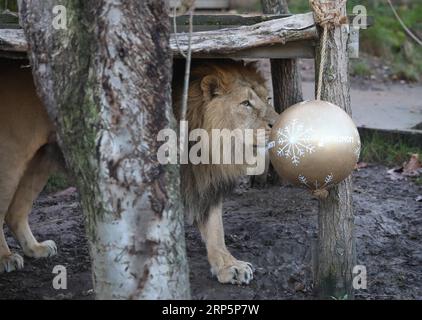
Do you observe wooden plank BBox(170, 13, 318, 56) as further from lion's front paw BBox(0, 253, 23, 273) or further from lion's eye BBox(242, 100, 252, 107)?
lion's front paw BBox(0, 253, 23, 273)

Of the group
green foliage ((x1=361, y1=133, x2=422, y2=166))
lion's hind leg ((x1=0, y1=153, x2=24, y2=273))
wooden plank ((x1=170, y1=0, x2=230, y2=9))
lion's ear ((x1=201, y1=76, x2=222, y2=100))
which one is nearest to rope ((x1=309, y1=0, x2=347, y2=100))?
lion's ear ((x1=201, y1=76, x2=222, y2=100))

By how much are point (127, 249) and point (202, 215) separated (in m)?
1.61

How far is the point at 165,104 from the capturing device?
10.4 feet

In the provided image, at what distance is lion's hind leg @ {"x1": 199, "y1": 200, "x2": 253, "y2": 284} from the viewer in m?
4.39

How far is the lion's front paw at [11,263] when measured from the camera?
4.82 meters

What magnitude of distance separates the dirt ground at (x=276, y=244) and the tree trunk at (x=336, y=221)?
209mm

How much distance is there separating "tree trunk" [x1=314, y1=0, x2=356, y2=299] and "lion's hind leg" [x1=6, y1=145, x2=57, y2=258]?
1.88 meters

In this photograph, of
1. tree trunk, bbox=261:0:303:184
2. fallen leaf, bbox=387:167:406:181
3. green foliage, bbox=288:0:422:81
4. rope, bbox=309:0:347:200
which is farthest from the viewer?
A: green foliage, bbox=288:0:422:81

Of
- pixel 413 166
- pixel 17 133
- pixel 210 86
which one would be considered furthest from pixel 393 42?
pixel 17 133

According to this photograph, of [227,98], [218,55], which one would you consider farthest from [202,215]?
[218,55]

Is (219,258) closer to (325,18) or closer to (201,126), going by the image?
(201,126)
